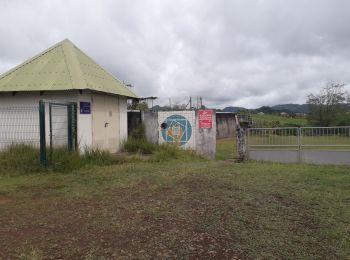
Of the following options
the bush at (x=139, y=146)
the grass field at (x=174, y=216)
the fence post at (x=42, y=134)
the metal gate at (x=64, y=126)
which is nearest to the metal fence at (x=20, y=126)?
the metal gate at (x=64, y=126)

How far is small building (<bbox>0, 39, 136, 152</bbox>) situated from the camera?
41.6 ft

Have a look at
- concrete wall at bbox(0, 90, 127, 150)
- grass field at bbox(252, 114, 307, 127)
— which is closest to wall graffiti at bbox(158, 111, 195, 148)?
concrete wall at bbox(0, 90, 127, 150)

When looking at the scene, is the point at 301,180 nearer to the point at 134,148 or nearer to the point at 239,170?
the point at 239,170

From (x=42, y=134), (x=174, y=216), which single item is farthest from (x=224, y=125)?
(x=174, y=216)

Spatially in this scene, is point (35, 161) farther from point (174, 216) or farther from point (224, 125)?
point (224, 125)

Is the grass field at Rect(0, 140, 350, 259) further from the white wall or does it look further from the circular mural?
the circular mural

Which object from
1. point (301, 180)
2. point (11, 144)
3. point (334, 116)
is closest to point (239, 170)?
point (301, 180)

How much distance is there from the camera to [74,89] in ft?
40.5

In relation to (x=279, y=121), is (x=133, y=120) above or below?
above

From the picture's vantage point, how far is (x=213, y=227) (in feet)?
17.8

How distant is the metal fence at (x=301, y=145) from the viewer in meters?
13.6

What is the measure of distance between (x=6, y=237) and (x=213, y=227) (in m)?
2.80

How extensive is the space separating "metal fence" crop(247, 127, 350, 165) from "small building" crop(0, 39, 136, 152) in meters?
5.46

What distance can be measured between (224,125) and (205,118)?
1603 cm
